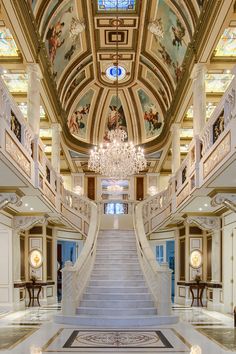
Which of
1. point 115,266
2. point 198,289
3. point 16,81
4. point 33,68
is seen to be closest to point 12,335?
point 115,266

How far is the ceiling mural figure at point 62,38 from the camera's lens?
13744 mm

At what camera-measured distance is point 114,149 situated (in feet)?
46.6

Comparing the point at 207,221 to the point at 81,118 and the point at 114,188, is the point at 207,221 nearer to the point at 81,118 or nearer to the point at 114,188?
the point at 114,188

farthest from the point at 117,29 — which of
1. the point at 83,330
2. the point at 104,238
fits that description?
the point at 83,330

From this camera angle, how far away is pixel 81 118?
2270cm

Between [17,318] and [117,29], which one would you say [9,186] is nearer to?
[17,318]

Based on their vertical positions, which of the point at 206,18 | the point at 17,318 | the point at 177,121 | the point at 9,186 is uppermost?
the point at 206,18

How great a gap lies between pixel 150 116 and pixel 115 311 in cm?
1287

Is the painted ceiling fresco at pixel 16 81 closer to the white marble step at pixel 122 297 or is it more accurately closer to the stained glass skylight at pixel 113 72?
the stained glass skylight at pixel 113 72

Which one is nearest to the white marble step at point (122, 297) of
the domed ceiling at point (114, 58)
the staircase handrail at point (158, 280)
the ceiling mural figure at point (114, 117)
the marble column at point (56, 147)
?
the staircase handrail at point (158, 280)

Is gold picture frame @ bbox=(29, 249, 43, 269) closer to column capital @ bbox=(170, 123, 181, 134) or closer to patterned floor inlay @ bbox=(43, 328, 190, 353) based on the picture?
column capital @ bbox=(170, 123, 181, 134)

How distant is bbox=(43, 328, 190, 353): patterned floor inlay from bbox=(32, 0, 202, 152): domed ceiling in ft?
24.2

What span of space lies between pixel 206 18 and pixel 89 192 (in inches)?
577

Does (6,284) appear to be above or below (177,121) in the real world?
below
